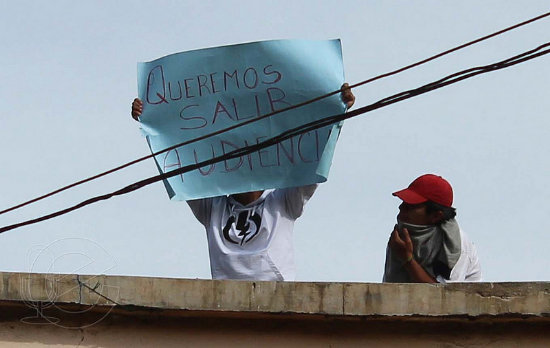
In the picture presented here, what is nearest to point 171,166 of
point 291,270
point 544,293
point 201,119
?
point 201,119

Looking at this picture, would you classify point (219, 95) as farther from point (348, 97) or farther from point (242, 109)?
point (348, 97)

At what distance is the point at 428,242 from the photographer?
7383 millimetres

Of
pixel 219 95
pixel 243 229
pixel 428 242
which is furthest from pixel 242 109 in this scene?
pixel 428 242

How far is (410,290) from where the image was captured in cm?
636

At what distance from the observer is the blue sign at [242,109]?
759 centimetres

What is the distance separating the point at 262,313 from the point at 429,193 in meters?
1.56

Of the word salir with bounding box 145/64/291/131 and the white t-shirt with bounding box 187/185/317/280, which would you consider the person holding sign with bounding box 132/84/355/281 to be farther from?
the word salir with bounding box 145/64/291/131

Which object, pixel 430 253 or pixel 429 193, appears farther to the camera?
pixel 429 193

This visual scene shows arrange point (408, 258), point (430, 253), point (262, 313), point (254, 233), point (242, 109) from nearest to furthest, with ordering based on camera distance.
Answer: point (262, 313)
point (408, 258)
point (430, 253)
point (254, 233)
point (242, 109)

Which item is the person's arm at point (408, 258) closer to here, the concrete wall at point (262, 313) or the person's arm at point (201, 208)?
the concrete wall at point (262, 313)

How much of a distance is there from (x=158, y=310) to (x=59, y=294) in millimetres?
473

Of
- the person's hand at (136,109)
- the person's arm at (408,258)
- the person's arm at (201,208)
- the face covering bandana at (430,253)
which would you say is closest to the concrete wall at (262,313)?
the person's arm at (408,258)

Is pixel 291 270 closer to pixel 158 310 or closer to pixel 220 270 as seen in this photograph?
pixel 220 270

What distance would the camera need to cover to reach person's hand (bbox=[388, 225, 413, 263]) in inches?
284
